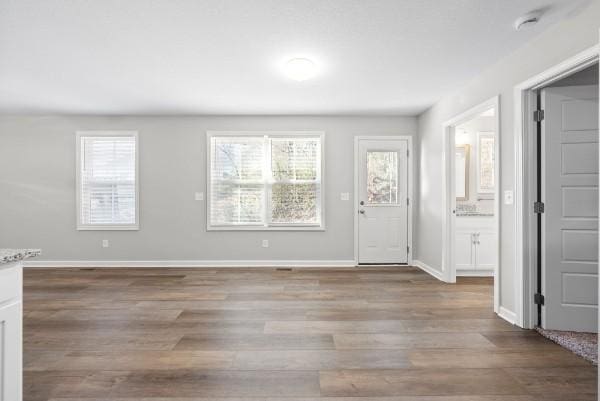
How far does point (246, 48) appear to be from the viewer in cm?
300

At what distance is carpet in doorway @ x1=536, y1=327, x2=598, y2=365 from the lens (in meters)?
2.36

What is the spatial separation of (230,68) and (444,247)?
133 inches

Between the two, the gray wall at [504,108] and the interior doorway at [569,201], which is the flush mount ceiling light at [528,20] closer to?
the gray wall at [504,108]

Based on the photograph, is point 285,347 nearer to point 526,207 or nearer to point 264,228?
point 526,207

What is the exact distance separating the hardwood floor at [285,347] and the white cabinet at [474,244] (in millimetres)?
587

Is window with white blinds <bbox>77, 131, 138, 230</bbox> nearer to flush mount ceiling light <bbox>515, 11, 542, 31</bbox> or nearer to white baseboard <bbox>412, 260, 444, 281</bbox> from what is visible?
white baseboard <bbox>412, 260, 444, 281</bbox>

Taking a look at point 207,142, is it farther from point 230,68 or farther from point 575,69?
point 575,69

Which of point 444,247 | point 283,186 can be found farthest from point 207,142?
point 444,247

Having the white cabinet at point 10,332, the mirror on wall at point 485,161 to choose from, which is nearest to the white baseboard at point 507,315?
the mirror on wall at point 485,161

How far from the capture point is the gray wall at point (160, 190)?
210 inches

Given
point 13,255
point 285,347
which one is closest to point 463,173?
point 285,347

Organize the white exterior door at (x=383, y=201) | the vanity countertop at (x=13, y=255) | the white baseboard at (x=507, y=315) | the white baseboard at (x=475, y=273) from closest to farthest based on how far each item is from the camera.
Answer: the vanity countertop at (x=13, y=255) → the white baseboard at (x=507, y=315) → the white baseboard at (x=475, y=273) → the white exterior door at (x=383, y=201)

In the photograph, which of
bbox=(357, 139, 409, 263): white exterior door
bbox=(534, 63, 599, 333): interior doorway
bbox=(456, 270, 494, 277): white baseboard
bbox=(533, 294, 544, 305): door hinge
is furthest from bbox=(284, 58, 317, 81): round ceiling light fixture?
bbox=(456, 270, 494, 277): white baseboard

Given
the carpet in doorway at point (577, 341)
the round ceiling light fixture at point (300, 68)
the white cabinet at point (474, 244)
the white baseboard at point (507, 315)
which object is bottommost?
the carpet in doorway at point (577, 341)
